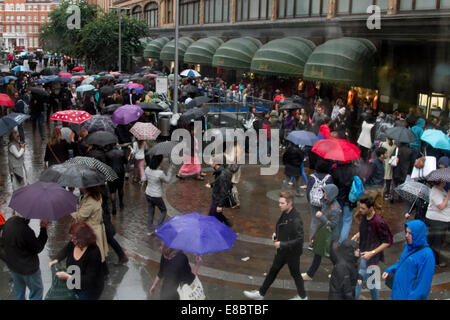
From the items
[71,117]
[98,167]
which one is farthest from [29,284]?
[71,117]

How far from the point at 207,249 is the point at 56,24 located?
142ft

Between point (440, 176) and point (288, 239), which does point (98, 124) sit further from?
point (440, 176)

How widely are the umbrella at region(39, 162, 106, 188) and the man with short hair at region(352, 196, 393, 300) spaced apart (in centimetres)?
378

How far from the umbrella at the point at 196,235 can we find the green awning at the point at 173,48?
34514 mm

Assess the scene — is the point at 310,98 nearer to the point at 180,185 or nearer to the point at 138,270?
the point at 180,185

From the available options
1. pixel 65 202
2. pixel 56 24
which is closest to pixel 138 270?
pixel 65 202

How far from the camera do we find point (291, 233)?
270 inches

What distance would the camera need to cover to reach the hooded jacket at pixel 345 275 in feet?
18.5

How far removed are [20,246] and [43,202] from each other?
1.92ft

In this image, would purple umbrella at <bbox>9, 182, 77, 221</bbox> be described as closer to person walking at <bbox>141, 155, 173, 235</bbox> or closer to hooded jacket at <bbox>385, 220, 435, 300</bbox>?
person walking at <bbox>141, 155, 173, 235</bbox>

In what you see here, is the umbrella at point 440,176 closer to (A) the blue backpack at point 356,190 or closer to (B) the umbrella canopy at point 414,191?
(B) the umbrella canopy at point 414,191

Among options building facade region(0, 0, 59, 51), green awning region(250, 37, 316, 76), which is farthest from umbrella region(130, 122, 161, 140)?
building facade region(0, 0, 59, 51)

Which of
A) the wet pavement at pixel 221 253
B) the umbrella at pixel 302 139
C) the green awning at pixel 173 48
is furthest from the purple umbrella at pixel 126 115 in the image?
the green awning at pixel 173 48
